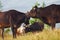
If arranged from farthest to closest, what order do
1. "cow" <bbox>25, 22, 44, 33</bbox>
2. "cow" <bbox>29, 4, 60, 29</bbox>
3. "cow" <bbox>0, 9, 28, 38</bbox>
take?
"cow" <bbox>25, 22, 44, 33</bbox> → "cow" <bbox>29, 4, 60, 29</bbox> → "cow" <bbox>0, 9, 28, 38</bbox>

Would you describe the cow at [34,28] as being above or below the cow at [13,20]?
below

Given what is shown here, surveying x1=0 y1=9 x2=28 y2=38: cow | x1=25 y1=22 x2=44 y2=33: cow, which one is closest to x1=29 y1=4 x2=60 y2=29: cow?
x1=0 y1=9 x2=28 y2=38: cow

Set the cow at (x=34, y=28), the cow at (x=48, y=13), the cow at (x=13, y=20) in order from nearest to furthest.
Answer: the cow at (x=13, y=20), the cow at (x=48, y=13), the cow at (x=34, y=28)

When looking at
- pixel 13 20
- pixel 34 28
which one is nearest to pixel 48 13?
pixel 34 28

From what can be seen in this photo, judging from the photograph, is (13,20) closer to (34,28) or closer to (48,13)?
(48,13)

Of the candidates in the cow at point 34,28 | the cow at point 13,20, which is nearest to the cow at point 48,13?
the cow at point 13,20

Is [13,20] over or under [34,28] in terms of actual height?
over

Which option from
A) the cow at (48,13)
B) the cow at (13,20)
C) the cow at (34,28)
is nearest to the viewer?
the cow at (13,20)

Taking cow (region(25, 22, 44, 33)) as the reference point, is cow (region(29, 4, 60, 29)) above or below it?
above

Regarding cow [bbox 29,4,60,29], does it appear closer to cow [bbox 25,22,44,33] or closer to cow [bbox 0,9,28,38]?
cow [bbox 0,9,28,38]

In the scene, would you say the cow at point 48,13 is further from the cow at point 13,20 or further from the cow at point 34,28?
the cow at point 34,28

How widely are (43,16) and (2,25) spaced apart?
2988mm

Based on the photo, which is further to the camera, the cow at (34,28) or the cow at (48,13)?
the cow at (34,28)

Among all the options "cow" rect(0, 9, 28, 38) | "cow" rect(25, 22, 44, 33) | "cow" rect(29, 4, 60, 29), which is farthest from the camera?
"cow" rect(25, 22, 44, 33)
